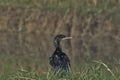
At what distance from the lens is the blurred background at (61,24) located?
20.3 metres

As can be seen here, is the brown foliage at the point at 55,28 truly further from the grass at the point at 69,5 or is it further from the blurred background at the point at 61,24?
the grass at the point at 69,5

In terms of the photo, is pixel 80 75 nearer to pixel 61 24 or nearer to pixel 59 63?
pixel 59 63

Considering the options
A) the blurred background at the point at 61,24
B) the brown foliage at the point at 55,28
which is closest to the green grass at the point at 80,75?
the blurred background at the point at 61,24

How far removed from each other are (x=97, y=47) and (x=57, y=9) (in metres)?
3.50

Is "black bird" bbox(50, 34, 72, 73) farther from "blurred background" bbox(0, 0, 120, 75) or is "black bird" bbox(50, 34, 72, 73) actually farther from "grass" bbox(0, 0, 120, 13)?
"grass" bbox(0, 0, 120, 13)

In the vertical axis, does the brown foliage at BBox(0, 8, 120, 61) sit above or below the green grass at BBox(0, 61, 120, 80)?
below

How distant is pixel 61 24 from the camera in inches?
861

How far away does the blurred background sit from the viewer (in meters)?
20.3

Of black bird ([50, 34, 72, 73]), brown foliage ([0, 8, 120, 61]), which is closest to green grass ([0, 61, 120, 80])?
black bird ([50, 34, 72, 73])

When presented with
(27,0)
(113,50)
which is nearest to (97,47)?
(113,50)

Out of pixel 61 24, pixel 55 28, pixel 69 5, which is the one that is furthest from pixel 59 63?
pixel 69 5

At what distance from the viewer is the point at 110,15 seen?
2262 centimetres

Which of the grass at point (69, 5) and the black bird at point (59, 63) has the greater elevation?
the grass at point (69, 5)

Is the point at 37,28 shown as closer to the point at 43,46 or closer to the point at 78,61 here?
the point at 43,46
